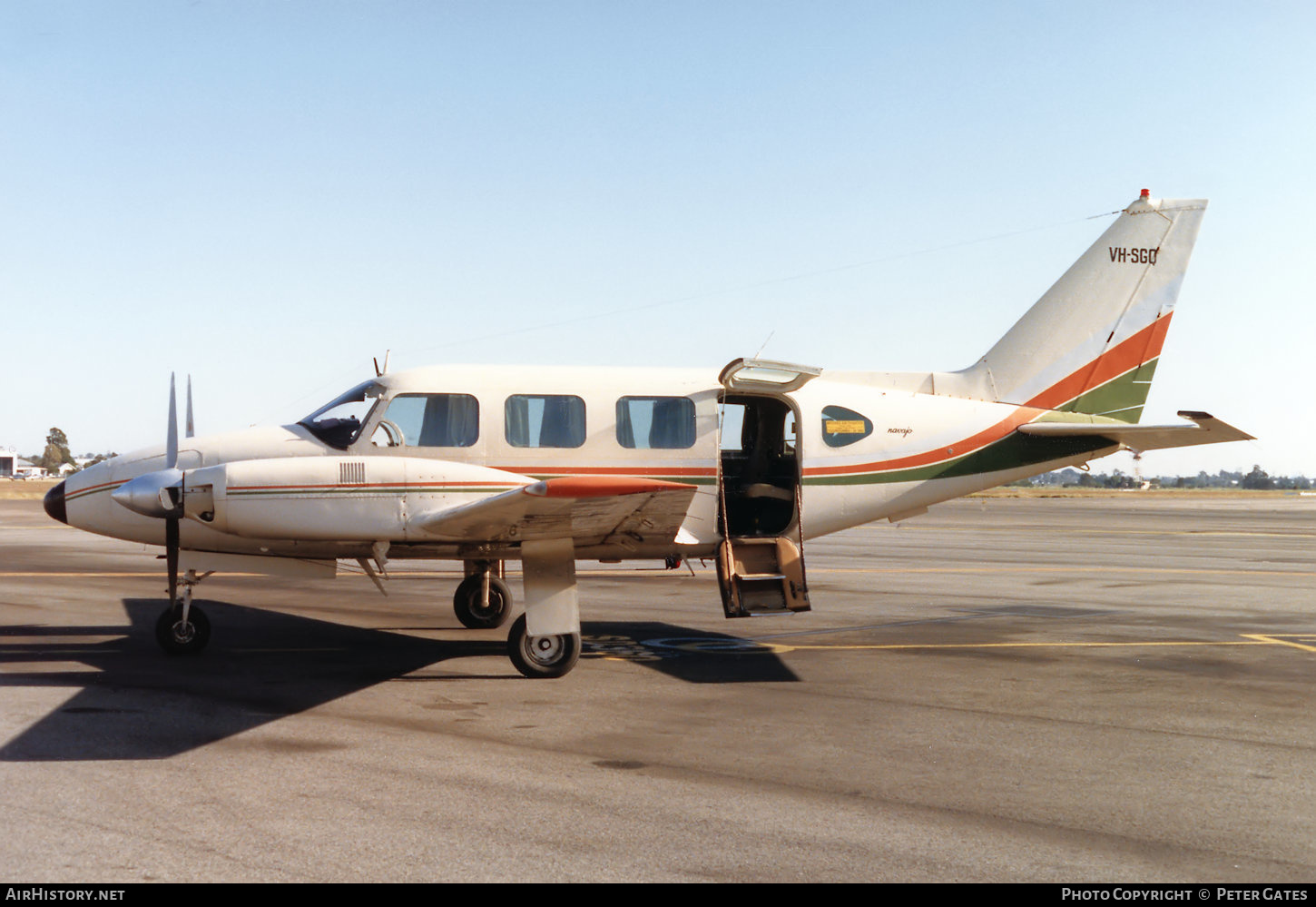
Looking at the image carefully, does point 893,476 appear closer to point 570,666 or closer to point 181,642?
point 570,666

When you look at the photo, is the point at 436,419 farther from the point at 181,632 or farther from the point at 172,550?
the point at 181,632

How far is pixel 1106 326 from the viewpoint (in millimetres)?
15328

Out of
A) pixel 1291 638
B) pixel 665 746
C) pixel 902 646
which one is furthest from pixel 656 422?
pixel 1291 638

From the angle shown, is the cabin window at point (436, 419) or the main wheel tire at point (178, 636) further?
the cabin window at point (436, 419)

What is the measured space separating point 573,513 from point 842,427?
4.77 metres

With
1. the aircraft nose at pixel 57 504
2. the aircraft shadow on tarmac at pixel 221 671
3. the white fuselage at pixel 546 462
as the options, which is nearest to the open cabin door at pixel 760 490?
the white fuselage at pixel 546 462

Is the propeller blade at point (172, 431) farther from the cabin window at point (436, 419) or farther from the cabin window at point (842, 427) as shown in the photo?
the cabin window at point (842, 427)

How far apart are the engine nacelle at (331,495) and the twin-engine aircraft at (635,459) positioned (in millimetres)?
21

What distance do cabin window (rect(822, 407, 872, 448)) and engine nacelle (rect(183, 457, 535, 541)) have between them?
4.51m

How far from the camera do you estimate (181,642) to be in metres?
12.3

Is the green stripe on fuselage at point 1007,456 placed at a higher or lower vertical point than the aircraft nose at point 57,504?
higher

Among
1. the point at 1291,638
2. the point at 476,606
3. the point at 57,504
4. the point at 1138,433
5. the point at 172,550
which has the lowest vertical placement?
the point at 1291,638

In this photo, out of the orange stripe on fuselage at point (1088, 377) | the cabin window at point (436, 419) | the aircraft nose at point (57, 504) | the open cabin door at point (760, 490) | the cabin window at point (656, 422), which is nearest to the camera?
the aircraft nose at point (57, 504)

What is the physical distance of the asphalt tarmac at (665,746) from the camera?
5.89 meters
